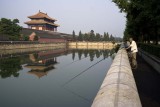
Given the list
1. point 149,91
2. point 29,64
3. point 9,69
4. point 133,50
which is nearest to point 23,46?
point 29,64

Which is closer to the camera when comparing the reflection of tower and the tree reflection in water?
the tree reflection in water

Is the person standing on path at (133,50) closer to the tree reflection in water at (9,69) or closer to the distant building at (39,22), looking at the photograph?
the tree reflection in water at (9,69)

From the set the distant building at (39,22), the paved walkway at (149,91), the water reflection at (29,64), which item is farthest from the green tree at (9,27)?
the paved walkway at (149,91)

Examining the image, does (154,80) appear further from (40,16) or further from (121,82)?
(40,16)

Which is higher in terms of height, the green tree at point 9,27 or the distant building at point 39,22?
the distant building at point 39,22

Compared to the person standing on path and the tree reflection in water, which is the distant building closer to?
the tree reflection in water

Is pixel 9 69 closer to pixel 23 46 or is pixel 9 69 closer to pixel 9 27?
pixel 9 27

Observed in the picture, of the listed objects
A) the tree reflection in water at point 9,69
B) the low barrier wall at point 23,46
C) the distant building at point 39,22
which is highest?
the distant building at point 39,22

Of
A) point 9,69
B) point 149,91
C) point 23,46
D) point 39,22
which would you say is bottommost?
point 9,69

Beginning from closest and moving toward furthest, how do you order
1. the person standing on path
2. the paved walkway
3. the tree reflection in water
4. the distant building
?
the paved walkway
the person standing on path
the tree reflection in water
the distant building

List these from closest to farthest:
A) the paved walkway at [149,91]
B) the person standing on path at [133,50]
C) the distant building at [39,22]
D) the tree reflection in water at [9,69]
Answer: the paved walkway at [149,91], the person standing on path at [133,50], the tree reflection in water at [9,69], the distant building at [39,22]

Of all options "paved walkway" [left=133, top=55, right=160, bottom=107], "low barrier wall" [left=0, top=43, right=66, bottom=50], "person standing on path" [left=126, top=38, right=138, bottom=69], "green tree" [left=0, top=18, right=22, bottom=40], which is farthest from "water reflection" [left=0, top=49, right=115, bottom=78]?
"green tree" [left=0, top=18, right=22, bottom=40]

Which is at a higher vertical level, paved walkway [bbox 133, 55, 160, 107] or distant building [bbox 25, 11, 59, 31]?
distant building [bbox 25, 11, 59, 31]

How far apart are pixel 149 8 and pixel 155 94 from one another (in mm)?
8562
